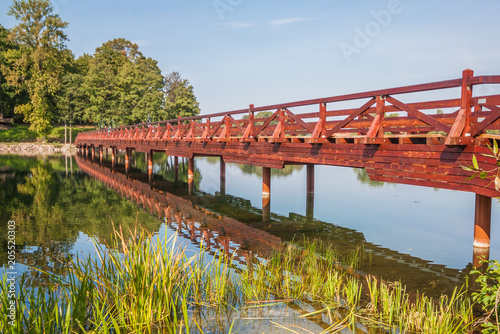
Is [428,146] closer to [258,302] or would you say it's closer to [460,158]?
[460,158]

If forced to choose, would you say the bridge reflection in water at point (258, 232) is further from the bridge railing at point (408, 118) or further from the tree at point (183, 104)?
the tree at point (183, 104)

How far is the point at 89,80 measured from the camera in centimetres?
6266

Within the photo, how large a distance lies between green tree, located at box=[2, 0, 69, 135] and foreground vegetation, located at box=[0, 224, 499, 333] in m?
60.1

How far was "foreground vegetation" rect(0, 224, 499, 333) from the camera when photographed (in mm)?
3842

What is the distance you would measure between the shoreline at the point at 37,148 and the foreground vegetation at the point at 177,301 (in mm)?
55556

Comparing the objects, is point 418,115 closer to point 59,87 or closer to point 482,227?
point 482,227

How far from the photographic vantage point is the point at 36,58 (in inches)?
2328

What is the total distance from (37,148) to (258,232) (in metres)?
56.0

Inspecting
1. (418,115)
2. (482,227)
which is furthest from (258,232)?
(482,227)

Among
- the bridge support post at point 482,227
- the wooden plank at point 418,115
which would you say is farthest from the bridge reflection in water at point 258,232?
the wooden plank at point 418,115

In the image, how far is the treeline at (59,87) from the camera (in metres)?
56.6

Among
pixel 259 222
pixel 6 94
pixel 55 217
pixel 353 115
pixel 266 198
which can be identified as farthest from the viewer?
pixel 6 94

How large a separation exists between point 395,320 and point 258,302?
5.78 ft

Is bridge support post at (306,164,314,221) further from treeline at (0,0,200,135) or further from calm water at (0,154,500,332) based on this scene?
treeline at (0,0,200,135)
